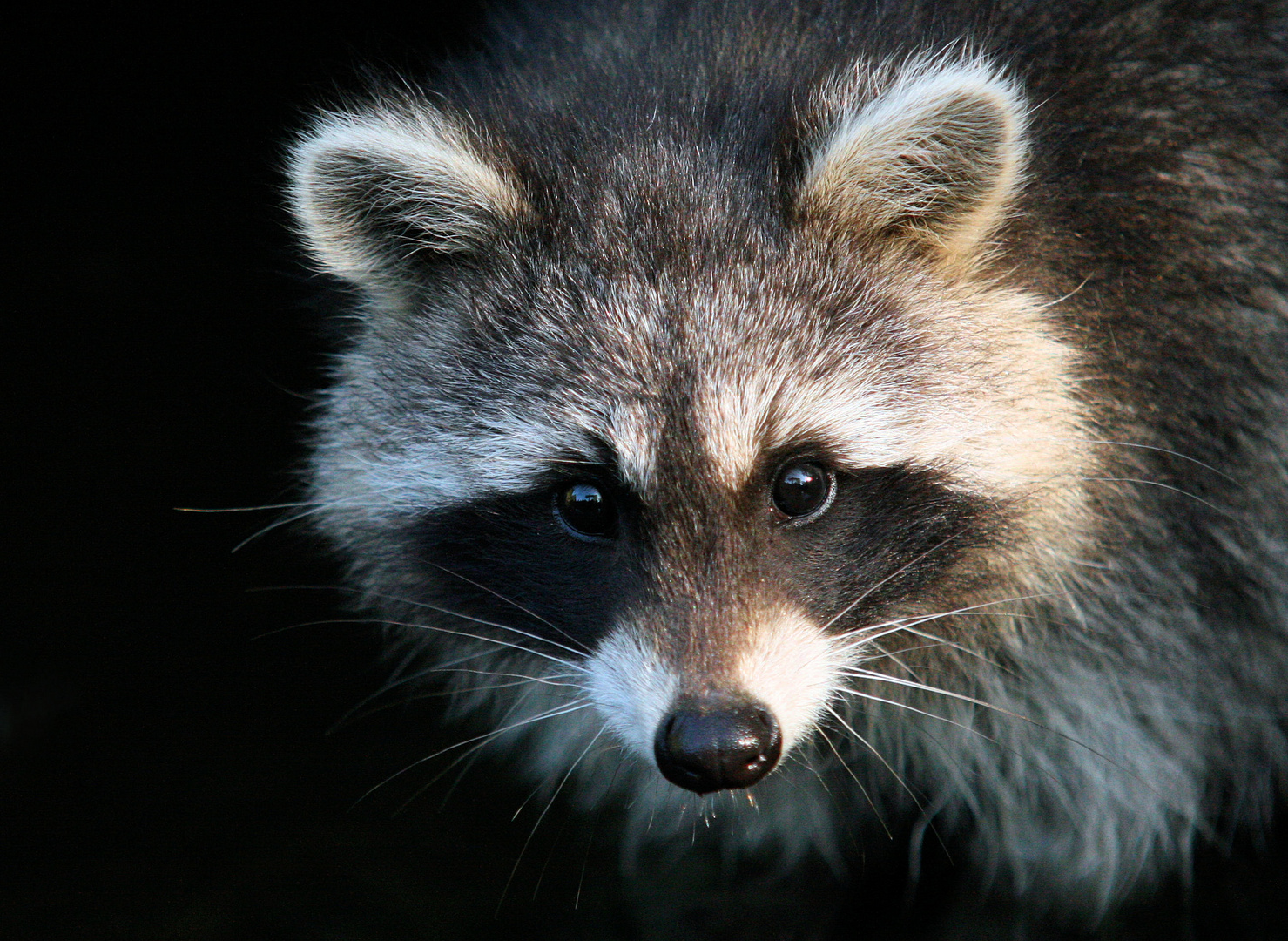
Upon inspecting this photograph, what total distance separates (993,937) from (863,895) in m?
0.31

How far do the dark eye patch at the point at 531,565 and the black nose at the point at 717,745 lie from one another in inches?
9.3

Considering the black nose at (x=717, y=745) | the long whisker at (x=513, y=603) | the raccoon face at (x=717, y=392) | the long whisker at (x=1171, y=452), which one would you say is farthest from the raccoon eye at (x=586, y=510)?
the long whisker at (x=1171, y=452)

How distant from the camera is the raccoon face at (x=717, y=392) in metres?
1.87

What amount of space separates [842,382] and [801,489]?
18 cm

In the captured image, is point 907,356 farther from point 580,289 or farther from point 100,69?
point 100,69

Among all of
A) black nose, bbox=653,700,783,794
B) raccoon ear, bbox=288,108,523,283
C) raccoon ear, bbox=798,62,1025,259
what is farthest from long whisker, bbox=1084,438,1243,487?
raccoon ear, bbox=288,108,523,283

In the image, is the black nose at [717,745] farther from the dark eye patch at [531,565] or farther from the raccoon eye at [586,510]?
the raccoon eye at [586,510]

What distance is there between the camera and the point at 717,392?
6.11 feet

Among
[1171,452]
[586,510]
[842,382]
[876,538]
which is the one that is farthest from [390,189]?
[1171,452]

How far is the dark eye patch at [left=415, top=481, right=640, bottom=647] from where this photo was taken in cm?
199

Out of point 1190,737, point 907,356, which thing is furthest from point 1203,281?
point 1190,737

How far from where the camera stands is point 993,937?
2.77m

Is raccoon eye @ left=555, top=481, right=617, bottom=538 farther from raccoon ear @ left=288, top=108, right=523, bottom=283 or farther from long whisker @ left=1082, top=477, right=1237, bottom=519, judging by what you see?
long whisker @ left=1082, top=477, right=1237, bottom=519

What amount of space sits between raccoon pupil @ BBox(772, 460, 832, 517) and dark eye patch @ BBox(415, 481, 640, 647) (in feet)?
0.79
